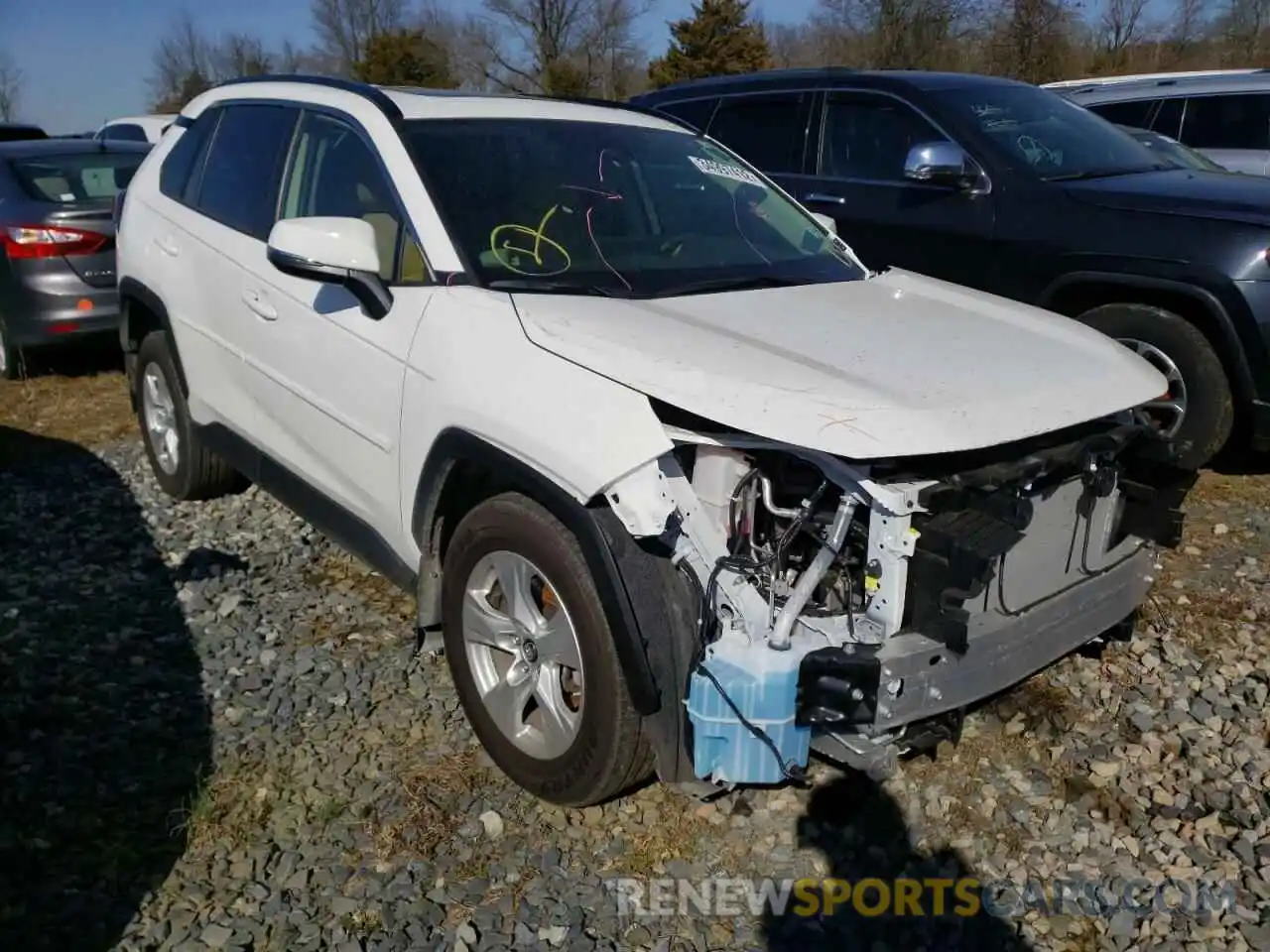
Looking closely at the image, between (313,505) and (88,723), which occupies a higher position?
(313,505)

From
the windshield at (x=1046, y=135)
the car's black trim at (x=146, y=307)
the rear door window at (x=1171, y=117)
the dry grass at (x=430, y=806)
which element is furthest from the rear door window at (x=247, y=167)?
the rear door window at (x=1171, y=117)

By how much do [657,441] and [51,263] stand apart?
6114 mm

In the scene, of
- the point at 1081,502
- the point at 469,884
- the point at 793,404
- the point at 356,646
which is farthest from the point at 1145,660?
the point at 356,646

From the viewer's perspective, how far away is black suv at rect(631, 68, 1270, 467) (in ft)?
16.2

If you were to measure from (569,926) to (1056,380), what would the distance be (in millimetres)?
1831

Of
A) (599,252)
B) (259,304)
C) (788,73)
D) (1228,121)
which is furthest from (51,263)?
(1228,121)

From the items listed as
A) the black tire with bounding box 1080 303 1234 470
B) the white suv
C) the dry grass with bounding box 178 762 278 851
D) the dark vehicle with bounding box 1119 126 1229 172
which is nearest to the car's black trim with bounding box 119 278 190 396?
the white suv

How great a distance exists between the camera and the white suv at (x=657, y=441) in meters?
2.49

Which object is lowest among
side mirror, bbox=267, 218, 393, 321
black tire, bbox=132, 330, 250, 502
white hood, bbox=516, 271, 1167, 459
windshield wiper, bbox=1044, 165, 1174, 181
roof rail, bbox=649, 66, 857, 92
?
black tire, bbox=132, 330, 250, 502

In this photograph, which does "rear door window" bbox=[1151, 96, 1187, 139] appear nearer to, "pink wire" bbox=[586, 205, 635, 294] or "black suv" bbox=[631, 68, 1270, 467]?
"black suv" bbox=[631, 68, 1270, 467]

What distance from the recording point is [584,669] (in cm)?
271

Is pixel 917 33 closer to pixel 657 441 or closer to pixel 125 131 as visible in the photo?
pixel 125 131

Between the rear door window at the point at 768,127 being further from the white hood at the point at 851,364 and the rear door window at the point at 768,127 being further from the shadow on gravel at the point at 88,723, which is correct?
the shadow on gravel at the point at 88,723

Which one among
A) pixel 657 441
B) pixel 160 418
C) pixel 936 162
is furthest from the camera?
pixel 936 162
